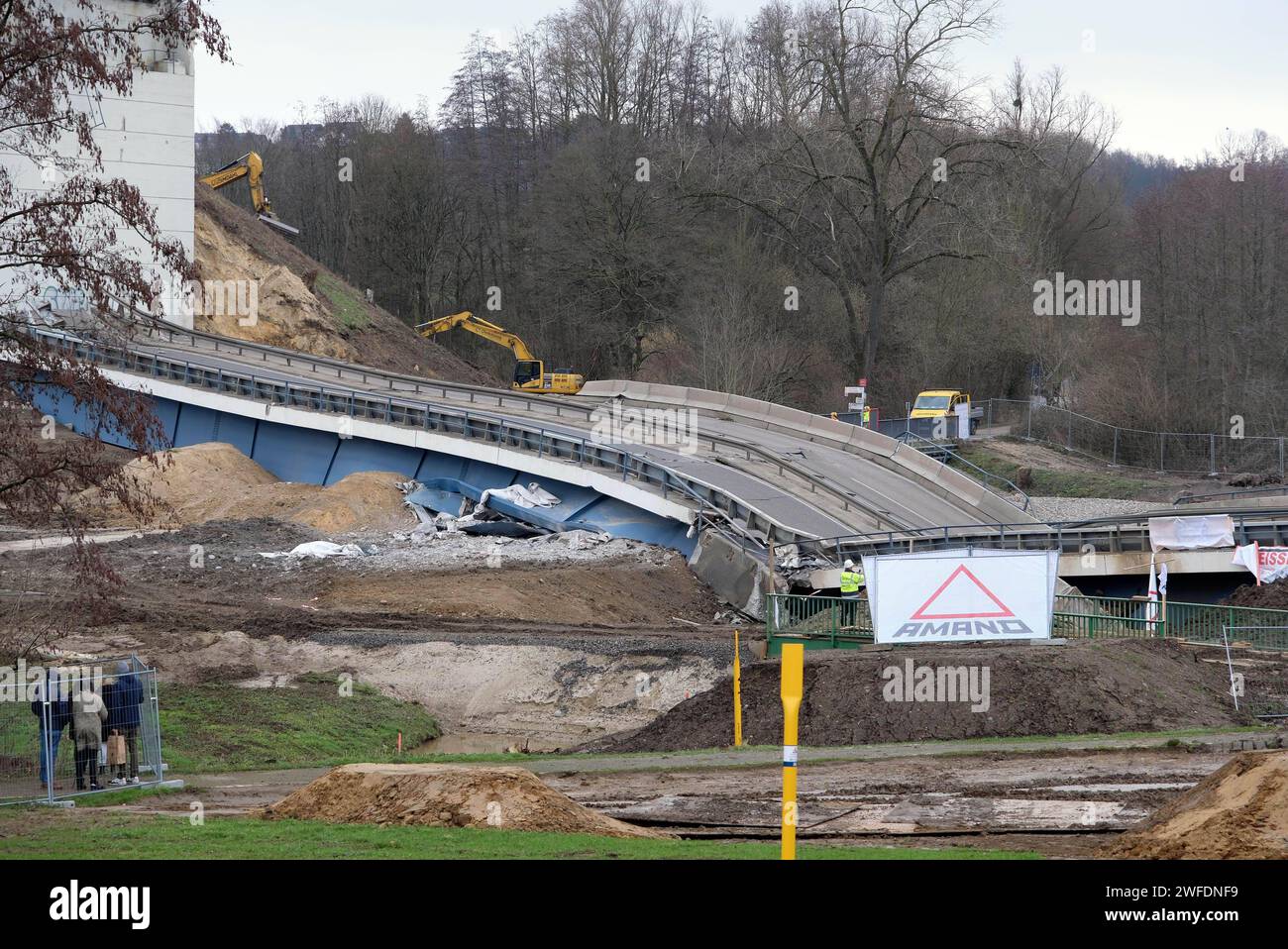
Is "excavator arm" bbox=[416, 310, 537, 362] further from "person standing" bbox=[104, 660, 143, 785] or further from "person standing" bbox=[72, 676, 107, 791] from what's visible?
"person standing" bbox=[72, 676, 107, 791]

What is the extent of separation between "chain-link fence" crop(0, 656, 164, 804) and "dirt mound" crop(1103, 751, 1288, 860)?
11.4 m

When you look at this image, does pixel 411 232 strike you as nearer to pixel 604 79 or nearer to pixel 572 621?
pixel 604 79

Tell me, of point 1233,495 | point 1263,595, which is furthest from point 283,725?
point 1233,495

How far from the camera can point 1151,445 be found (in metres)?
52.9

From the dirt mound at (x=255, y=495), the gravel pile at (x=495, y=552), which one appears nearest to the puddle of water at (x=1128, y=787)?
the gravel pile at (x=495, y=552)

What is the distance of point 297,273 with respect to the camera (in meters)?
67.4

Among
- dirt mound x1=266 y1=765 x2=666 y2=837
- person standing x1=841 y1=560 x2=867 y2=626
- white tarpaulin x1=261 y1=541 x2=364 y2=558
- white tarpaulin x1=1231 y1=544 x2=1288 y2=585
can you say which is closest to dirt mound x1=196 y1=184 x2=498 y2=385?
white tarpaulin x1=261 y1=541 x2=364 y2=558

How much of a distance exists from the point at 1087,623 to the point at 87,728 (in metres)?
17.4

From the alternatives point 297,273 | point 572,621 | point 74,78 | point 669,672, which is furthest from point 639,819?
point 297,273

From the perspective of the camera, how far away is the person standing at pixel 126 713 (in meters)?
16.6

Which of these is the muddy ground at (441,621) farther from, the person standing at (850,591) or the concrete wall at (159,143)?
the concrete wall at (159,143)

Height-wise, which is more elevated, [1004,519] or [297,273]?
[297,273]
